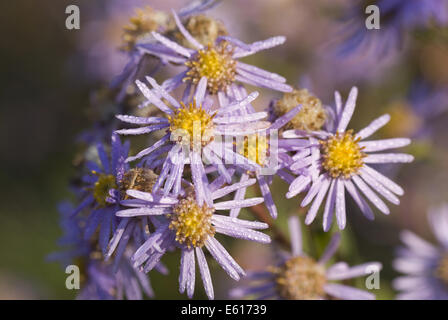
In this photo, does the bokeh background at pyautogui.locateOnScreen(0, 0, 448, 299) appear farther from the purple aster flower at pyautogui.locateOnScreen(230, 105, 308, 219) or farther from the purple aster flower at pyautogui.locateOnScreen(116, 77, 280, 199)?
the purple aster flower at pyautogui.locateOnScreen(116, 77, 280, 199)

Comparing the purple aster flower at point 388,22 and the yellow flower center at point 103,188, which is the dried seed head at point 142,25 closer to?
the yellow flower center at point 103,188

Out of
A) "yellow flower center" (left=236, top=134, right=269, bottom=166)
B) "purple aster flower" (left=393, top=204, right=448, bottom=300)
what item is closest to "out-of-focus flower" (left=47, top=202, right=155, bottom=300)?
"yellow flower center" (left=236, top=134, right=269, bottom=166)

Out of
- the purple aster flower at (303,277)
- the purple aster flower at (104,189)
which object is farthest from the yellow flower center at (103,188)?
the purple aster flower at (303,277)

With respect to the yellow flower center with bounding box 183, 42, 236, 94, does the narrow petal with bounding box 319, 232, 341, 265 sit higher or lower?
lower

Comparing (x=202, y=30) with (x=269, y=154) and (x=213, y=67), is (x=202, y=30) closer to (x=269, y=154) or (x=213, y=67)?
(x=213, y=67)

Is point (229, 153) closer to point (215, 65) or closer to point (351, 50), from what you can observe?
point (215, 65)
